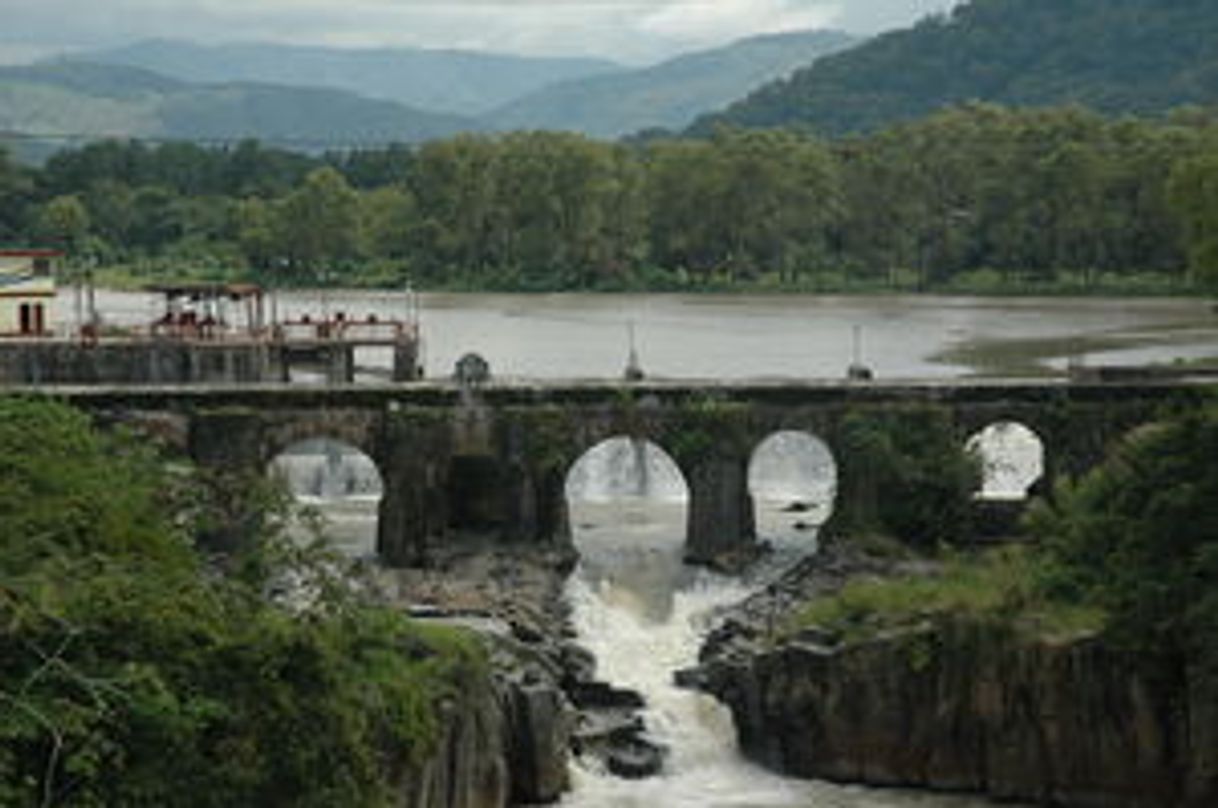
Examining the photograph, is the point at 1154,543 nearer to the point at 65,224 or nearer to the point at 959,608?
the point at 959,608

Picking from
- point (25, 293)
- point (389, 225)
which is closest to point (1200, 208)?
point (25, 293)

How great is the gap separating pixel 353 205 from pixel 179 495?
320 ft

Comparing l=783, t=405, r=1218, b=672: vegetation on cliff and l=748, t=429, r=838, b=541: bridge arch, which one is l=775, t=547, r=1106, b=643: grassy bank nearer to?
l=783, t=405, r=1218, b=672: vegetation on cliff

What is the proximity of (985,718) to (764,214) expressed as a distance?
289ft

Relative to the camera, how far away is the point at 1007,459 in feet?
226

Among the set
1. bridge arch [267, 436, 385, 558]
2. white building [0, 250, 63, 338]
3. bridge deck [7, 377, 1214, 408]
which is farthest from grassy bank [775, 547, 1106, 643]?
white building [0, 250, 63, 338]

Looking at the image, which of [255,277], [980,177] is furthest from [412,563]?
[255,277]

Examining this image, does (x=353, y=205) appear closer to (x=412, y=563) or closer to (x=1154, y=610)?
(x=412, y=563)

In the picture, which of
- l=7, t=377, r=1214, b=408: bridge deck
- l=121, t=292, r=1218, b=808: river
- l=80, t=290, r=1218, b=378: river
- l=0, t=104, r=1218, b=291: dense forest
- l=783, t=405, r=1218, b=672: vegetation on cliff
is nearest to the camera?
l=783, t=405, r=1218, b=672: vegetation on cliff

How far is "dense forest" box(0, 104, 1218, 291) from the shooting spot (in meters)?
117

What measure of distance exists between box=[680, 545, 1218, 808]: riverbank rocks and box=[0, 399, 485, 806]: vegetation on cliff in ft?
21.8

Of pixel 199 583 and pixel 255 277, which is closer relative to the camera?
pixel 199 583

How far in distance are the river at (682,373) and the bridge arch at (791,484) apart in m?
0.11

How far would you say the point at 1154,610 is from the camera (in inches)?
1577
